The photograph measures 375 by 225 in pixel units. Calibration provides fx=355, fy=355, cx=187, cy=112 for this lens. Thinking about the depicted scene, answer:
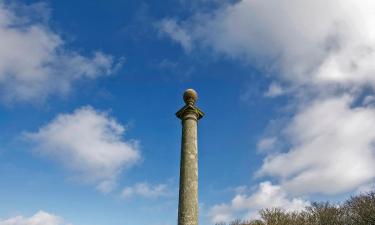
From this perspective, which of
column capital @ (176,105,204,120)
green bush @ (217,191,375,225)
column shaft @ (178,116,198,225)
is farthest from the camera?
green bush @ (217,191,375,225)

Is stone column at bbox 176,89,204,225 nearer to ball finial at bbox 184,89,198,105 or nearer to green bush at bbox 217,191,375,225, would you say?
ball finial at bbox 184,89,198,105

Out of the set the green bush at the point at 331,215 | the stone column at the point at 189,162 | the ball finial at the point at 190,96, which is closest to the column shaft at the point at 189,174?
the stone column at the point at 189,162

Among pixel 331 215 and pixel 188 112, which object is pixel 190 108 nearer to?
pixel 188 112

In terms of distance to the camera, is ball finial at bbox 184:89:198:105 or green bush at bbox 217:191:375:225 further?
green bush at bbox 217:191:375:225

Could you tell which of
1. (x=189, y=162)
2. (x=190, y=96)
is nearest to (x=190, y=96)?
(x=190, y=96)

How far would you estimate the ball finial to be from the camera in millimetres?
13891

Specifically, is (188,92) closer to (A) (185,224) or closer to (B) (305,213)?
(A) (185,224)

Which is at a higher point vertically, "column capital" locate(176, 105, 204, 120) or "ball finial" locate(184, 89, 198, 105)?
"ball finial" locate(184, 89, 198, 105)

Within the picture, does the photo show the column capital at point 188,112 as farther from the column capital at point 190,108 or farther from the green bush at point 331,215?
the green bush at point 331,215

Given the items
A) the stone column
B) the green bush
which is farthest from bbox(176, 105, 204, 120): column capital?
the green bush

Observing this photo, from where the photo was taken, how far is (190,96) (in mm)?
13938

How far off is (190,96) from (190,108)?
22.9 inches

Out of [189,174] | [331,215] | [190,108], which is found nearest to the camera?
[189,174]

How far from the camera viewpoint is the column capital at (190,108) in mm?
13609
